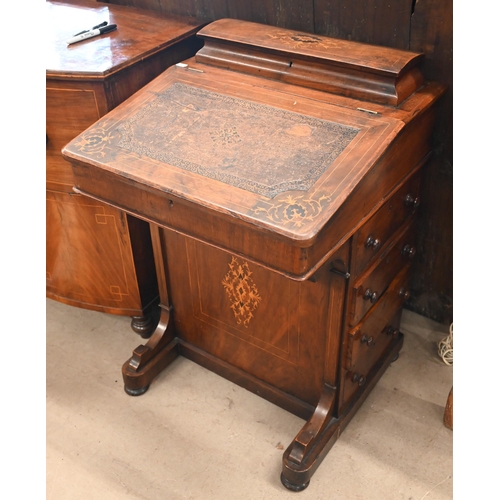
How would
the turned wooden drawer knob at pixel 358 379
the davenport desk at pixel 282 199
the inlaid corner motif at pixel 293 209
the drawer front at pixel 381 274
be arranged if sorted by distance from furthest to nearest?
the turned wooden drawer knob at pixel 358 379
the drawer front at pixel 381 274
the davenport desk at pixel 282 199
the inlaid corner motif at pixel 293 209

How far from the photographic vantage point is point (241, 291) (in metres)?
1.99

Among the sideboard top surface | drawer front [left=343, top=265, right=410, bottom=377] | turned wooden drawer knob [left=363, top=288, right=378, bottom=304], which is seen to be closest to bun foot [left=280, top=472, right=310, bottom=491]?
drawer front [left=343, top=265, right=410, bottom=377]

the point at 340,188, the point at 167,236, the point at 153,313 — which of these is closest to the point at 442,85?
the point at 340,188

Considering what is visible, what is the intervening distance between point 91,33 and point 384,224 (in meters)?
1.21

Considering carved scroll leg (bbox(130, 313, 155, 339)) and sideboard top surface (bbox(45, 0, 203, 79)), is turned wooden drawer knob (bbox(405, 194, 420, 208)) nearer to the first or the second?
sideboard top surface (bbox(45, 0, 203, 79))

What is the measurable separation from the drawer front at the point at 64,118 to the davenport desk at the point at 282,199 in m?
0.21

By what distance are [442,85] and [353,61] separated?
31 centimetres

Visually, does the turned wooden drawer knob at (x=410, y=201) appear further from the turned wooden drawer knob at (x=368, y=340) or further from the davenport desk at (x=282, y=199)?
the turned wooden drawer knob at (x=368, y=340)

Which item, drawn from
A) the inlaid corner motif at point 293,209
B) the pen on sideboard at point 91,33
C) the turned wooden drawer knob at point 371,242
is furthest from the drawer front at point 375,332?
the pen on sideboard at point 91,33

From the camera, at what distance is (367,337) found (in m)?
1.93

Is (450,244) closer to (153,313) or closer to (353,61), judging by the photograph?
(353,61)

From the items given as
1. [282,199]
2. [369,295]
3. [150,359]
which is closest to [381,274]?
[369,295]

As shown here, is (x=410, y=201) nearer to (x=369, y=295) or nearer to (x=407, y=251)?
(x=407, y=251)

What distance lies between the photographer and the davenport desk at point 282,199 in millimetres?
1456
